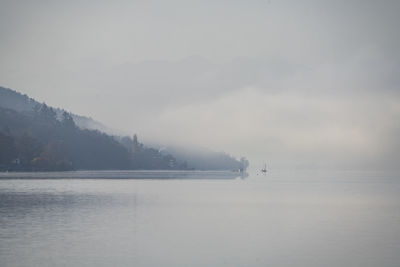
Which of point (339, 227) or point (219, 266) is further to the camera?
point (339, 227)

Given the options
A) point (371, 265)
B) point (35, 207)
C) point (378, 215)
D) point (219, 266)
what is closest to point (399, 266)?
point (371, 265)

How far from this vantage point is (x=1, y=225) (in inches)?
2099

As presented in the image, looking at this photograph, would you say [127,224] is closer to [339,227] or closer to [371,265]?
[339,227]

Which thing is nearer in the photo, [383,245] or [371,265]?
[371,265]

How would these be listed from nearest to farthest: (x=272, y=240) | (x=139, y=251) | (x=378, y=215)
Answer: (x=139, y=251) → (x=272, y=240) → (x=378, y=215)

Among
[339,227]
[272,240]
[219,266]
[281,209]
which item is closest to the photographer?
[219,266]

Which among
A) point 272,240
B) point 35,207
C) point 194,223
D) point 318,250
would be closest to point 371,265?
point 318,250

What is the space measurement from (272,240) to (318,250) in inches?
233

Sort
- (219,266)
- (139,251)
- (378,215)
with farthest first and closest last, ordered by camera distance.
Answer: (378,215)
(139,251)
(219,266)

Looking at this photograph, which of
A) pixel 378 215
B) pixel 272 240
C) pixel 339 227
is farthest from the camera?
pixel 378 215

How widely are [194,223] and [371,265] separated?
1074 inches

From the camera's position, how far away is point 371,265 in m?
36.1

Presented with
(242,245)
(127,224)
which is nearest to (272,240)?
(242,245)

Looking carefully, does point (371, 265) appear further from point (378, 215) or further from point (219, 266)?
point (378, 215)
